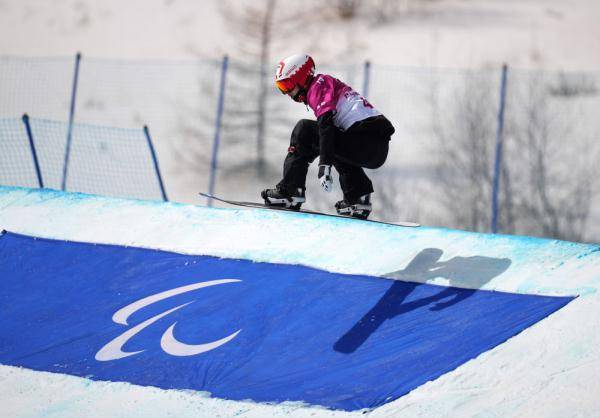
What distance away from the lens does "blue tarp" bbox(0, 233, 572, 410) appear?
5.39 meters

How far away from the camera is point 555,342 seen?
5.32 meters

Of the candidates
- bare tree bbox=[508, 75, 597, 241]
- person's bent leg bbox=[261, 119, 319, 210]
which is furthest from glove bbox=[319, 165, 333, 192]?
bare tree bbox=[508, 75, 597, 241]

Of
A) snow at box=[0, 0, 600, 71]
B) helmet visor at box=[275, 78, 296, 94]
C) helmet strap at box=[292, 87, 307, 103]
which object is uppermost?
snow at box=[0, 0, 600, 71]

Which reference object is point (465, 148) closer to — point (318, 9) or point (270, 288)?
point (270, 288)

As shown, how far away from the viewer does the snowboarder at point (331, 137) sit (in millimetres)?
6852

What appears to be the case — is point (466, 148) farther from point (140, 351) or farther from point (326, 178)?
point (140, 351)

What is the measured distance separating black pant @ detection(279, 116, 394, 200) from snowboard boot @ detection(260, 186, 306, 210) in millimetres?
42

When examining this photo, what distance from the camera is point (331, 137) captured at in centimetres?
681

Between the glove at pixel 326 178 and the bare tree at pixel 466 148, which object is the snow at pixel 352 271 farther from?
the bare tree at pixel 466 148

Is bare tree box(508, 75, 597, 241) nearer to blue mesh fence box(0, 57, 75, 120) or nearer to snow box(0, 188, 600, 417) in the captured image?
snow box(0, 188, 600, 417)

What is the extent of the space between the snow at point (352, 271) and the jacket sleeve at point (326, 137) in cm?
79

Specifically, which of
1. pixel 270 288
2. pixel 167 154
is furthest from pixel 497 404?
pixel 167 154

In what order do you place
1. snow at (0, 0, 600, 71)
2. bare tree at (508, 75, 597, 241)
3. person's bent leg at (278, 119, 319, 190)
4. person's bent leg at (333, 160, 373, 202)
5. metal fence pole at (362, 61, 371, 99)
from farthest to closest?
snow at (0, 0, 600, 71), bare tree at (508, 75, 597, 241), metal fence pole at (362, 61, 371, 99), person's bent leg at (333, 160, 373, 202), person's bent leg at (278, 119, 319, 190)

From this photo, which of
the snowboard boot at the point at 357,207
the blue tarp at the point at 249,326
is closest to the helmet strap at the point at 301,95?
the snowboard boot at the point at 357,207
